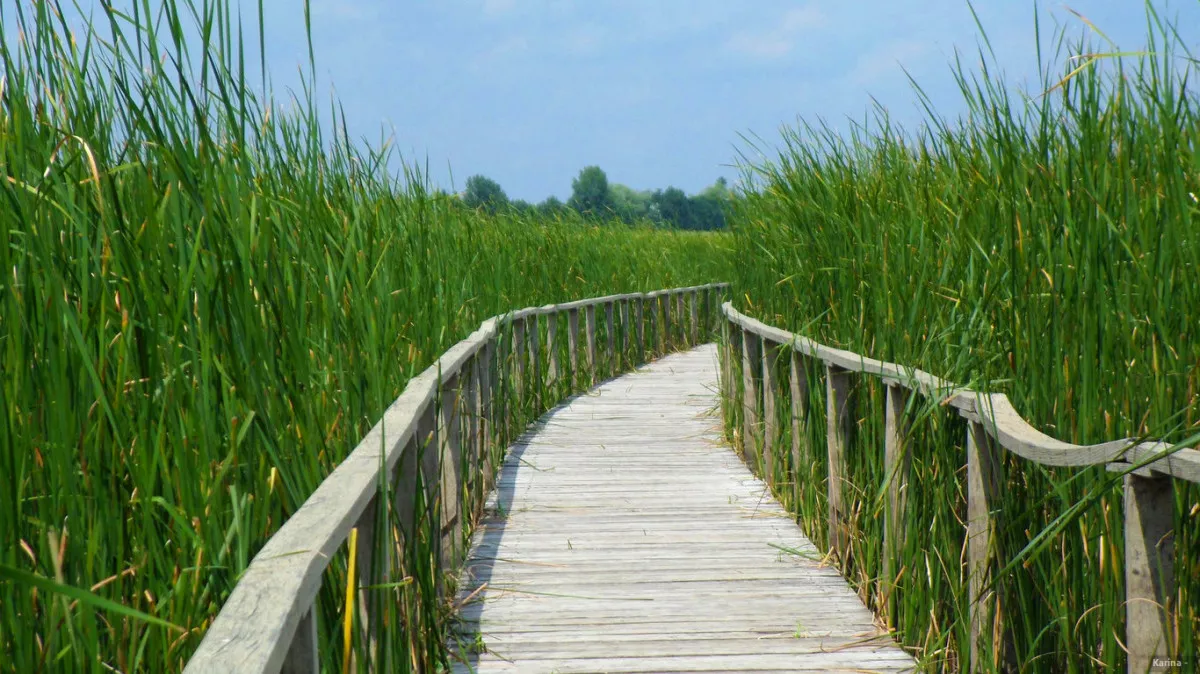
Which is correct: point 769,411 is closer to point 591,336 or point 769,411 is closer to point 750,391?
point 750,391

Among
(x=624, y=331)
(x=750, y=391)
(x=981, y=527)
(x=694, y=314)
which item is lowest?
(x=981, y=527)

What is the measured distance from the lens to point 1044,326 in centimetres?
279

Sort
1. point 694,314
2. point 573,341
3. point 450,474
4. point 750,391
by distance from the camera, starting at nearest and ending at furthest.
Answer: point 450,474, point 750,391, point 573,341, point 694,314

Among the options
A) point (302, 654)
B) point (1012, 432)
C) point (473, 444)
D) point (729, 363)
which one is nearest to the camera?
point (302, 654)

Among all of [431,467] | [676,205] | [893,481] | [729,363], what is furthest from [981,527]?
[676,205]

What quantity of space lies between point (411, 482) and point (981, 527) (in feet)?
4.95

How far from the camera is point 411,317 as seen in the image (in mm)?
3844

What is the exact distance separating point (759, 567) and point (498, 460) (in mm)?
2355

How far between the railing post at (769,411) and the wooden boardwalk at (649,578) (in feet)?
0.55

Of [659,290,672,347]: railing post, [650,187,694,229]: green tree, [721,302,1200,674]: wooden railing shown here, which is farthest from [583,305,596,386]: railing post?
[650,187,694,229]: green tree

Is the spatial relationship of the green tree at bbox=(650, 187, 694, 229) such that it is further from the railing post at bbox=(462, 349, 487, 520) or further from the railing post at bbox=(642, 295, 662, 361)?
the railing post at bbox=(462, 349, 487, 520)

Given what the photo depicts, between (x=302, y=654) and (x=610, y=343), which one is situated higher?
(x=610, y=343)

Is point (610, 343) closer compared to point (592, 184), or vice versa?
point (610, 343)

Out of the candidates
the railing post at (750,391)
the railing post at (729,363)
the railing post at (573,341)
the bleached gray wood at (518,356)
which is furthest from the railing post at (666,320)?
the railing post at (750,391)
